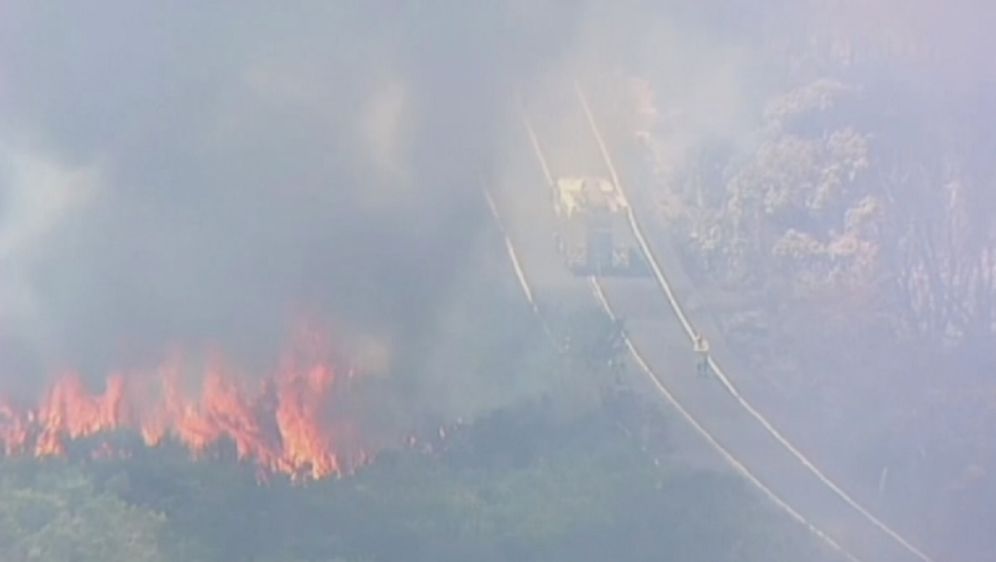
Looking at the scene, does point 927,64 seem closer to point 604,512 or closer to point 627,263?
point 627,263

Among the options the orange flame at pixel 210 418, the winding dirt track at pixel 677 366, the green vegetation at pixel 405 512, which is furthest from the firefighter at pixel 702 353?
the orange flame at pixel 210 418

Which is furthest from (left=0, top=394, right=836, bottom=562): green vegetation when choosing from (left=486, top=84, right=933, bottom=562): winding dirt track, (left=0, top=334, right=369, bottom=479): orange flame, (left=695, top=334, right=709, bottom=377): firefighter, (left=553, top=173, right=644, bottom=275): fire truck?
(left=553, top=173, right=644, bottom=275): fire truck

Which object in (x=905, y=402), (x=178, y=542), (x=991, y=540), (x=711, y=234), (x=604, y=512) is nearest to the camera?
(x=178, y=542)

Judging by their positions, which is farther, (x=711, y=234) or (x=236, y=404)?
(x=711, y=234)

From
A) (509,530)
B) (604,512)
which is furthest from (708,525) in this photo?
(509,530)

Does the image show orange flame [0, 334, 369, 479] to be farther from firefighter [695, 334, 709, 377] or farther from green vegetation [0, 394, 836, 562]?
firefighter [695, 334, 709, 377]

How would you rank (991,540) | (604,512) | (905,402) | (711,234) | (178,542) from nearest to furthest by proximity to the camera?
(178,542)
(604,512)
(991,540)
(905,402)
(711,234)

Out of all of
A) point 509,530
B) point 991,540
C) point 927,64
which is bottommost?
point 991,540

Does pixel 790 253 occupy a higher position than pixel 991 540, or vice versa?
pixel 790 253
